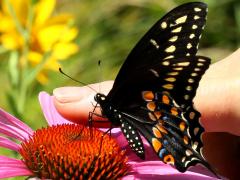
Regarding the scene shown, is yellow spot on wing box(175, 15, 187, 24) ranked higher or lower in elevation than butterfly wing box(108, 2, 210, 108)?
higher

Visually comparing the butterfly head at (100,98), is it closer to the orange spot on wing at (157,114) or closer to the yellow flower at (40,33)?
the orange spot on wing at (157,114)

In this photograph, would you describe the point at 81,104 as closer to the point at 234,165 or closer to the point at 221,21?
the point at 234,165

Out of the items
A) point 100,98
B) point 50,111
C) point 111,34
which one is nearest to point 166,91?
point 100,98

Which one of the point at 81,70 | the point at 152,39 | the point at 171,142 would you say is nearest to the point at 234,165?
the point at 171,142

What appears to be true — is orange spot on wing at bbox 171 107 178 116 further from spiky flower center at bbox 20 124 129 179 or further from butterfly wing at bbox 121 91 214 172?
spiky flower center at bbox 20 124 129 179

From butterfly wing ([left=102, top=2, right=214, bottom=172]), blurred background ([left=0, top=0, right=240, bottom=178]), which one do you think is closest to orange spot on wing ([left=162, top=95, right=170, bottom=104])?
butterfly wing ([left=102, top=2, right=214, bottom=172])

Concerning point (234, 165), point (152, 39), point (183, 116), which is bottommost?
point (234, 165)
